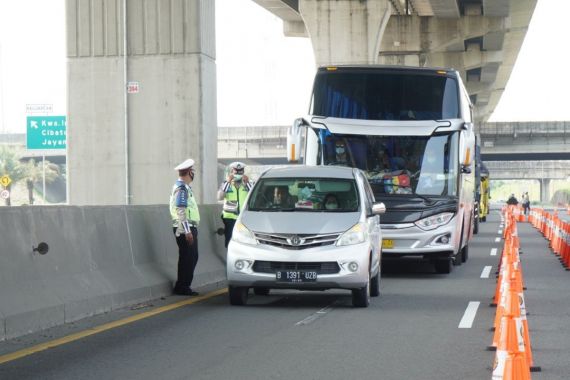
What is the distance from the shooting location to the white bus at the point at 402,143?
67.3 ft

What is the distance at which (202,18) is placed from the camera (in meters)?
24.3

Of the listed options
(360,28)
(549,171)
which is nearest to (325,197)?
(360,28)

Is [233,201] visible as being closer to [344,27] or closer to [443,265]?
[443,265]

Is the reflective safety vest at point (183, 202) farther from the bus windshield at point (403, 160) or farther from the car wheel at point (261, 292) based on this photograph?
the bus windshield at point (403, 160)

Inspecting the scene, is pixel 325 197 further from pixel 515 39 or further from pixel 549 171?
pixel 549 171

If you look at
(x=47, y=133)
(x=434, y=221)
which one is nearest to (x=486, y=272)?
(x=434, y=221)

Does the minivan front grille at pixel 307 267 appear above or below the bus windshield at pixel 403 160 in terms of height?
below

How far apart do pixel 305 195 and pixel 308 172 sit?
2.22 ft

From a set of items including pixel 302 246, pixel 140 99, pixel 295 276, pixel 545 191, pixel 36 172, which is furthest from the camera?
pixel 545 191

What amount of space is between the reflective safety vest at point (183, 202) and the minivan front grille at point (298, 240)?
1.47 m

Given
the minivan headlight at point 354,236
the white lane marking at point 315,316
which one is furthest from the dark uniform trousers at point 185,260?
the minivan headlight at point 354,236

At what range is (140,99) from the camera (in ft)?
→ 81.6

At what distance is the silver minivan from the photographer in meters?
14.3

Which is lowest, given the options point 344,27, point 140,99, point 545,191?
point 545,191
